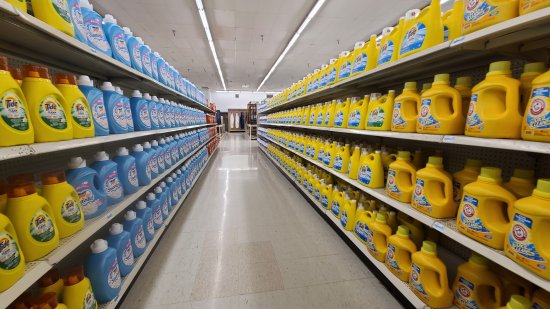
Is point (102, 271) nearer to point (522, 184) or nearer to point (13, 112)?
point (13, 112)

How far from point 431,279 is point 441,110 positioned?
34.4 inches

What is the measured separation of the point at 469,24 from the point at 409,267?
50.4 inches

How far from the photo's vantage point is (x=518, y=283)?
1059 millimetres

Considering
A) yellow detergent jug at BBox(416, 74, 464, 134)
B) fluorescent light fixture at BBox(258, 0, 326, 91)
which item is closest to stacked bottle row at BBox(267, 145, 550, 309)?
yellow detergent jug at BBox(416, 74, 464, 134)

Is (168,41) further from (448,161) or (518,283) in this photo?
(518,283)

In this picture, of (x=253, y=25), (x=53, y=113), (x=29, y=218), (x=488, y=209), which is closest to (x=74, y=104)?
(x=53, y=113)

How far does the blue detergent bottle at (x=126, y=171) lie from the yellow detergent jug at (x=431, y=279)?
180 cm

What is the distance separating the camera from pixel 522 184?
0.97 meters

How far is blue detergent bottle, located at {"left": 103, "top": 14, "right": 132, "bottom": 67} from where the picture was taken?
1450mm

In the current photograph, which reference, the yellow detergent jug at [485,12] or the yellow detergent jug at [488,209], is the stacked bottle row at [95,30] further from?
the yellow detergent jug at [488,209]

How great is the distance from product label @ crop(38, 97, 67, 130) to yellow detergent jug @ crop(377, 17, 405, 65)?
1.77 metres

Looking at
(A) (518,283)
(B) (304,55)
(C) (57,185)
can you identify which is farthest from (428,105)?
(B) (304,55)

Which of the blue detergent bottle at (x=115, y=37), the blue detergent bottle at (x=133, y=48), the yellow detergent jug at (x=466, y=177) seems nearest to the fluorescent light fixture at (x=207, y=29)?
the blue detergent bottle at (x=133, y=48)

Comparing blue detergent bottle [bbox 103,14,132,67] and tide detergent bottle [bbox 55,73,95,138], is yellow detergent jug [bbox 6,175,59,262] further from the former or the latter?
blue detergent bottle [bbox 103,14,132,67]
